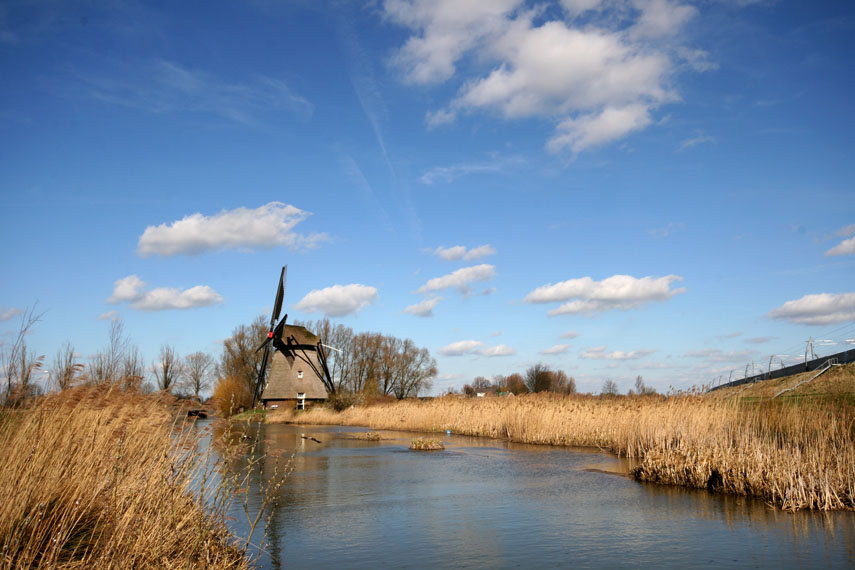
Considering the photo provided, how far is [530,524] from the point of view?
8461mm

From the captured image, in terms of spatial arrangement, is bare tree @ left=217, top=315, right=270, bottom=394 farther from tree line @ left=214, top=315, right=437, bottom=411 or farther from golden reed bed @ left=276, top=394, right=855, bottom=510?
golden reed bed @ left=276, top=394, right=855, bottom=510

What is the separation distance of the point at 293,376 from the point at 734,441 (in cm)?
3732

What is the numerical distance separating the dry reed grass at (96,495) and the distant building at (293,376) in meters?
39.0

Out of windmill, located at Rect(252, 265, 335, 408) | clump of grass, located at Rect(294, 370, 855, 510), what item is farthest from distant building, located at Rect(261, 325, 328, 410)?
clump of grass, located at Rect(294, 370, 855, 510)

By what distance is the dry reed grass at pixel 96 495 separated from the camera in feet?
14.2

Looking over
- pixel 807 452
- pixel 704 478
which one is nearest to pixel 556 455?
pixel 704 478

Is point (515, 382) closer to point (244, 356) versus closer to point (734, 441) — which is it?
point (244, 356)

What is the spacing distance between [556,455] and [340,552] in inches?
417

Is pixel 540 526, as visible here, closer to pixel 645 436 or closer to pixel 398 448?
pixel 645 436

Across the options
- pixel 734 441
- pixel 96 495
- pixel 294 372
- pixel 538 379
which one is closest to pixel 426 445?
pixel 734 441

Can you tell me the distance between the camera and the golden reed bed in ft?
29.5

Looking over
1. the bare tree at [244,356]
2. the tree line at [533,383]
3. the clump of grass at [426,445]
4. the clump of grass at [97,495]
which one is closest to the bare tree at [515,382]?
the tree line at [533,383]

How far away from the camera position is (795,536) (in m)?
7.48

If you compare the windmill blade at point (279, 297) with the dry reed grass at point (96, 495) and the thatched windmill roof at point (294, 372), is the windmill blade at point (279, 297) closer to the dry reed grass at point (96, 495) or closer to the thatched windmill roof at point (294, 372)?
the thatched windmill roof at point (294, 372)
